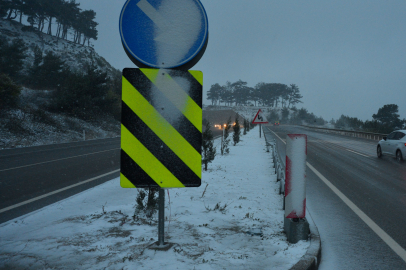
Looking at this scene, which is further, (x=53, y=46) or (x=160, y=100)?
(x=53, y=46)

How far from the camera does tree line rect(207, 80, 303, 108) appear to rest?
14762cm

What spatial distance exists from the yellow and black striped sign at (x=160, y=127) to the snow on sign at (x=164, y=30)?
0.15 meters

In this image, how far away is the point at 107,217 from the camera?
480 cm

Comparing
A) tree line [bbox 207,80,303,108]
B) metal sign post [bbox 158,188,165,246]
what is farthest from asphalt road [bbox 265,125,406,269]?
tree line [bbox 207,80,303,108]

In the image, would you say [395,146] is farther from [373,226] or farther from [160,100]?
[160,100]

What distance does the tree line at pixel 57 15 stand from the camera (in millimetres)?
66500

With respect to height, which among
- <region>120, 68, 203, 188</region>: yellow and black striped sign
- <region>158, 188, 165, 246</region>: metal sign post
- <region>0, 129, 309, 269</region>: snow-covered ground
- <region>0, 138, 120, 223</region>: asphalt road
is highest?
<region>120, 68, 203, 188</region>: yellow and black striped sign

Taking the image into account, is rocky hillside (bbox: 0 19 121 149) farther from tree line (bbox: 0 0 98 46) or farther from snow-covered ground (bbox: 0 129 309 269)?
tree line (bbox: 0 0 98 46)

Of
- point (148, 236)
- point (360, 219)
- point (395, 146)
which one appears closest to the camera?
point (148, 236)

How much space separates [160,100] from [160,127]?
0.82ft

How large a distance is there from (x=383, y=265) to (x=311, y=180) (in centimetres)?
578

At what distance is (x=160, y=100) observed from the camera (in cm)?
280

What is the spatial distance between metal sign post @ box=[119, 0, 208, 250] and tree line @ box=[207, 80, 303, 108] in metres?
149

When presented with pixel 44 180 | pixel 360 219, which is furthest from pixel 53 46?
pixel 360 219
